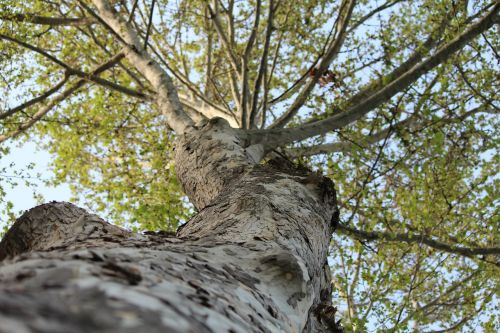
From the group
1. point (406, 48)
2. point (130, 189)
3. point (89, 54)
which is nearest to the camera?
point (406, 48)

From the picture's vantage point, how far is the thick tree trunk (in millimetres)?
734

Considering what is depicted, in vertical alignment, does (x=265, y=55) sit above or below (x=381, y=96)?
above

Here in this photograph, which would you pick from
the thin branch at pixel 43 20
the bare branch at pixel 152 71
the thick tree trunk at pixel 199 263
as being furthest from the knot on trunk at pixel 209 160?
the thin branch at pixel 43 20

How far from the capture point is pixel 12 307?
0.64 m

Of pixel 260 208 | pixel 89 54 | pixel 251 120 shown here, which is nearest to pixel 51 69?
pixel 89 54

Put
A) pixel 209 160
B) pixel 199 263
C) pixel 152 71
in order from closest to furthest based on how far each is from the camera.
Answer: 1. pixel 199 263
2. pixel 209 160
3. pixel 152 71

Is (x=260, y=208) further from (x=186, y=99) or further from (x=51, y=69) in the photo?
(x=51, y=69)

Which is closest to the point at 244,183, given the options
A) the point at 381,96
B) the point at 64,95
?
the point at 381,96

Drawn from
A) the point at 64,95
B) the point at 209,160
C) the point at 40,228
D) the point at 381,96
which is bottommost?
the point at 40,228

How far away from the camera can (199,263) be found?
1.40 m

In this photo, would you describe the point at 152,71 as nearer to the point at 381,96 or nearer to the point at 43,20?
the point at 43,20

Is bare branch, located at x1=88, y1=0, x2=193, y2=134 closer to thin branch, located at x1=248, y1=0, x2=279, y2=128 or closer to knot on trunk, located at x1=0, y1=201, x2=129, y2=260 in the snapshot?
thin branch, located at x1=248, y1=0, x2=279, y2=128

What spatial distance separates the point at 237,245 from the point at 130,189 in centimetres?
610

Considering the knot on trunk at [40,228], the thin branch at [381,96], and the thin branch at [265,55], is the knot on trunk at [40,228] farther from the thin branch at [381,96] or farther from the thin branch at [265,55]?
the thin branch at [265,55]
